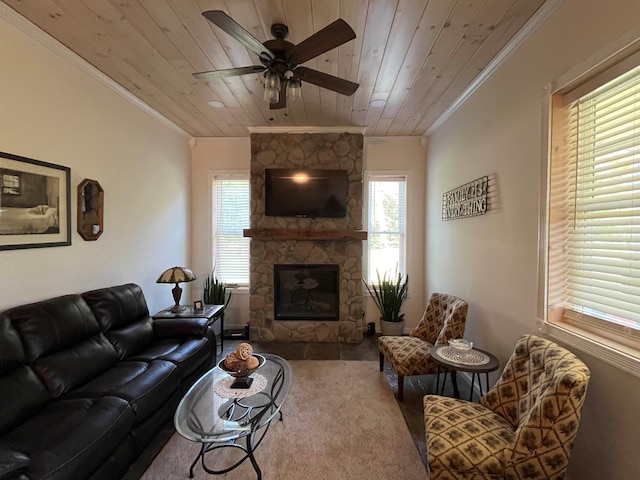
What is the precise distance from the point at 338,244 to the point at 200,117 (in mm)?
2467

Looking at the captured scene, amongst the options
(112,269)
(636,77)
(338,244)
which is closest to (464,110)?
(636,77)

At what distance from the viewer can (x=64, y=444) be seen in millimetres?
1448

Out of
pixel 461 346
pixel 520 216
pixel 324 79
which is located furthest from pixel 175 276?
pixel 520 216

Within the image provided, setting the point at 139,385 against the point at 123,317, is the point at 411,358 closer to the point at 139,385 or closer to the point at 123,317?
the point at 139,385

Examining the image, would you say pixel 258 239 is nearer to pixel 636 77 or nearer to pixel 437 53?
pixel 437 53

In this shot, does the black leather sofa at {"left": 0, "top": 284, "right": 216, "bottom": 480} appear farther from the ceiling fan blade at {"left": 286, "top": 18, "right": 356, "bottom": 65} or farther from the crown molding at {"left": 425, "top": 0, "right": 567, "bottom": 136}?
the crown molding at {"left": 425, "top": 0, "right": 567, "bottom": 136}

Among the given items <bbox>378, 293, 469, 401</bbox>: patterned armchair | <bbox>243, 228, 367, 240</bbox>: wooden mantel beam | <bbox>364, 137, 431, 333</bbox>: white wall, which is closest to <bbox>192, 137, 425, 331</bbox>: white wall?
<bbox>364, 137, 431, 333</bbox>: white wall

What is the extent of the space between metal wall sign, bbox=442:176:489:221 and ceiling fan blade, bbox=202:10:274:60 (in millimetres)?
2136

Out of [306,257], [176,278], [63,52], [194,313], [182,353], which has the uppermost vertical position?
[63,52]

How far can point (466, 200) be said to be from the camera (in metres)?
3.14

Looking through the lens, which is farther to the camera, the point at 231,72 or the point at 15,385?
the point at 231,72

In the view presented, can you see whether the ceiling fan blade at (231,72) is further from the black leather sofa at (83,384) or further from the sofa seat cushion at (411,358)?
the sofa seat cushion at (411,358)

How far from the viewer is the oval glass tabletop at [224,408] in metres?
1.71

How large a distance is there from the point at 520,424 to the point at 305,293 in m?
3.11
